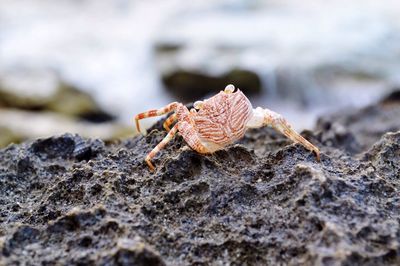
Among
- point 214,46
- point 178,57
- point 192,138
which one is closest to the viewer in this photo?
point 192,138

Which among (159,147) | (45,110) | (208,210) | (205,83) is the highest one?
(205,83)

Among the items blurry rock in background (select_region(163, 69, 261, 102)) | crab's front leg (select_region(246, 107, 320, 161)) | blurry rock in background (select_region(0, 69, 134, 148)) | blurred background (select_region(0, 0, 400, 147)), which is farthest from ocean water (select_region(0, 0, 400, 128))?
crab's front leg (select_region(246, 107, 320, 161))

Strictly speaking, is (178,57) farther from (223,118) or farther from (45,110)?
(223,118)

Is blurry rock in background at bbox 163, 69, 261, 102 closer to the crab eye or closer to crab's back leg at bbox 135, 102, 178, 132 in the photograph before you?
crab's back leg at bbox 135, 102, 178, 132

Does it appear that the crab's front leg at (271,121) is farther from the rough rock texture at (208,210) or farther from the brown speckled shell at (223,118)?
the rough rock texture at (208,210)

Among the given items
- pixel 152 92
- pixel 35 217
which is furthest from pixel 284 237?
pixel 152 92

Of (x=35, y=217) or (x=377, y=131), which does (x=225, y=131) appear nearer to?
(x=35, y=217)

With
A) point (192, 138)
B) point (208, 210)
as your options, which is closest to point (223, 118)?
point (192, 138)

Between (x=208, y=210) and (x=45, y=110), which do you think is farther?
(x=45, y=110)

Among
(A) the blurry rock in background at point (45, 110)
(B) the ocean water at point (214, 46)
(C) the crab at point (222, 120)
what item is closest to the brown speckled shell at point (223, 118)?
(C) the crab at point (222, 120)
